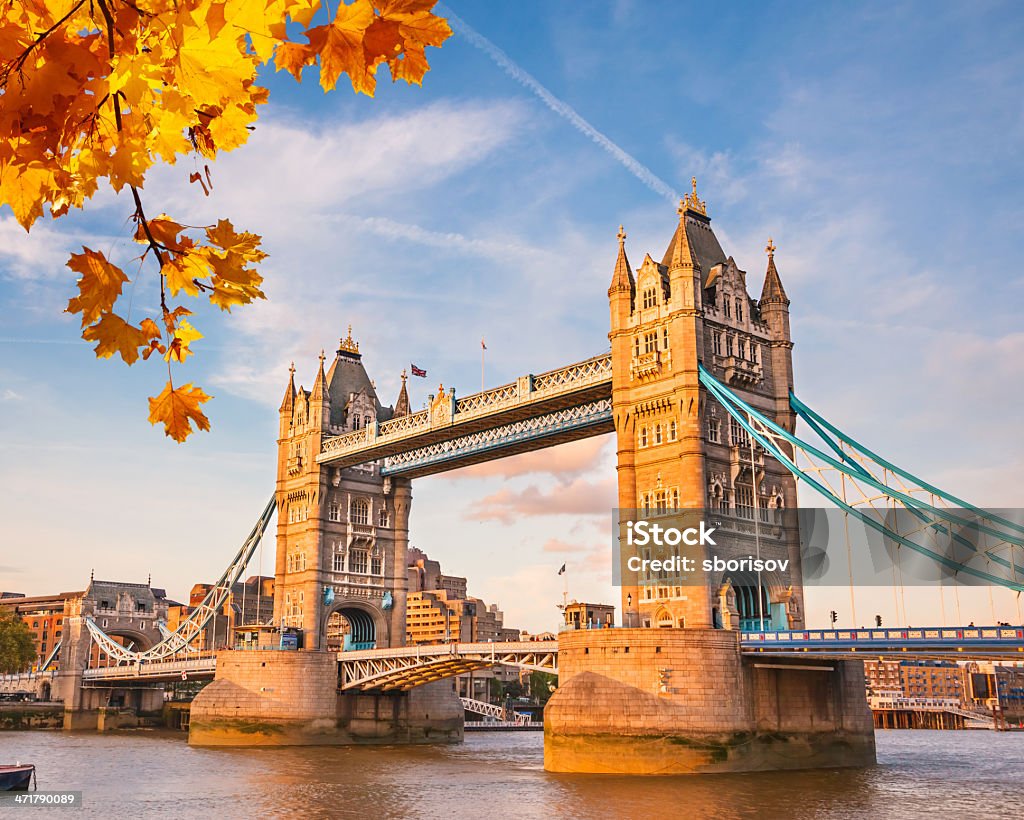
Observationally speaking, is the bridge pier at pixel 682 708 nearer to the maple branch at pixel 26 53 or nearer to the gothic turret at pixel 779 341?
the gothic turret at pixel 779 341

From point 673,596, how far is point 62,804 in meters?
22.7

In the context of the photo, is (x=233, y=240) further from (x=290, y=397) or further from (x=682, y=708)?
(x=290, y=397)

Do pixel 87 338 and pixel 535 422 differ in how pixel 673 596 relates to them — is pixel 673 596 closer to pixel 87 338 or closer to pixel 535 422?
pixel 535 422

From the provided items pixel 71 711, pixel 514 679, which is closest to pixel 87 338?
pixel 71 711

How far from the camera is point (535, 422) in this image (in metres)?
55.0

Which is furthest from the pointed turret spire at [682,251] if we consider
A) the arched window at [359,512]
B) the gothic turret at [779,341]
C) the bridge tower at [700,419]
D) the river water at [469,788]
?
the arched window at [359,512]

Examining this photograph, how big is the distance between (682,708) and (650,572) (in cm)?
701

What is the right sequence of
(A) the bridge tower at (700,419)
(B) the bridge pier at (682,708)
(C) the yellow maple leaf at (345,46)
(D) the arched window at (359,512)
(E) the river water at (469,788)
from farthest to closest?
1. (D) the arched window at (359,512)
2. (A) the bridge tower at (700,419)
3. (B) the bridge pier at (682,708)
4. (E) the river water at (469,788)
5. (C) the yellow maple leaf at (345,46)

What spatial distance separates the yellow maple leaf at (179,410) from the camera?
11.0ft

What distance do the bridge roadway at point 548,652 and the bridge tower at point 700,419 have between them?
4415 millimetres

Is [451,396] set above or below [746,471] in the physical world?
above

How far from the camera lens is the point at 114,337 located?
3.23m

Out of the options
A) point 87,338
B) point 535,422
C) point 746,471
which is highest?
point 535,422

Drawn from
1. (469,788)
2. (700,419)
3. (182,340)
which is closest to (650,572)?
(700,419)
